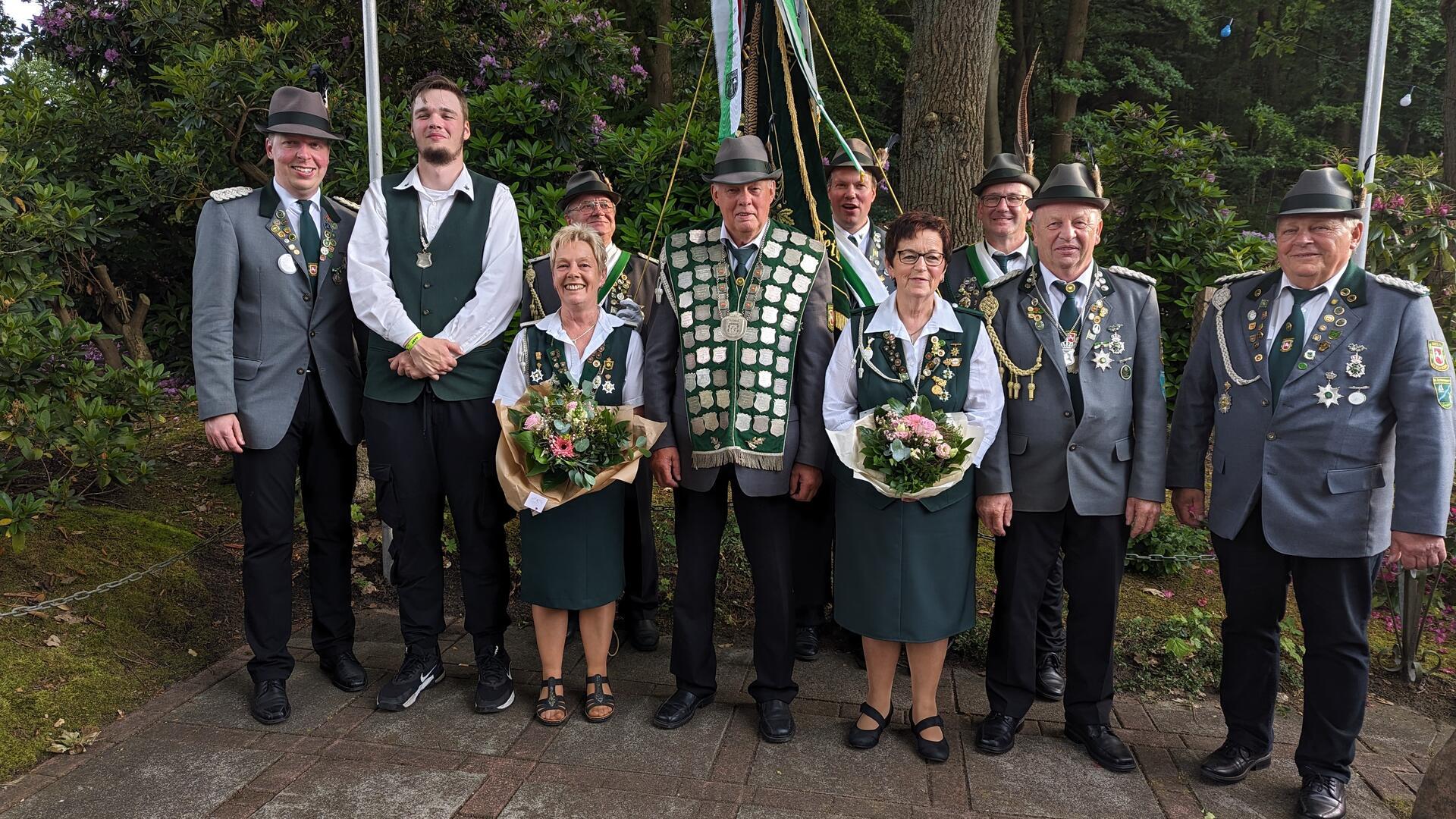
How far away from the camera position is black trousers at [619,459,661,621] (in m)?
3.90

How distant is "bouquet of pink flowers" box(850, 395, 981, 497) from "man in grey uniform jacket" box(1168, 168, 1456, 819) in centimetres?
86

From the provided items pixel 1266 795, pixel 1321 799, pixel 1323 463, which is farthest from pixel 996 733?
pixel 1323 463

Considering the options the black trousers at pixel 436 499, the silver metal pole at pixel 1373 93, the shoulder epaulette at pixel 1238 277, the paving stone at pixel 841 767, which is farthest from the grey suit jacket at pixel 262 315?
the silver metal pole at pixel 1373 93

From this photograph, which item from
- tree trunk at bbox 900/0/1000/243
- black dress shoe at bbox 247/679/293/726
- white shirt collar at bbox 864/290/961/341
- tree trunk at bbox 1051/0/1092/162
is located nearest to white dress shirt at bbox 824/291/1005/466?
white shirt collar at bbox 864/290/961/341

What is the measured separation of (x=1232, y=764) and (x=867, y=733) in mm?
1111

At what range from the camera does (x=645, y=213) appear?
4992 mm

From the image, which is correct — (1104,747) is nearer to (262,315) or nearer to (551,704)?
(551,704)

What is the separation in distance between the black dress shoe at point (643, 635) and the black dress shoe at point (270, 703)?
1313 mm

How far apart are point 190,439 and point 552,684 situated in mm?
3874

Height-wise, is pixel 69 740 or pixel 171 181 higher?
pixel 171 181

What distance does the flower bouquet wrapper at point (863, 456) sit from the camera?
2877mm

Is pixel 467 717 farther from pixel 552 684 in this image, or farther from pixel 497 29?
pixel 497 29

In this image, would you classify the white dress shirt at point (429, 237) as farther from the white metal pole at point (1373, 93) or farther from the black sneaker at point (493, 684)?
the white metal pole at point (1373, 93)

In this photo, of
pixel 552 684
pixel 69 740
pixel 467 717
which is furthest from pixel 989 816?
pixel 69 740
